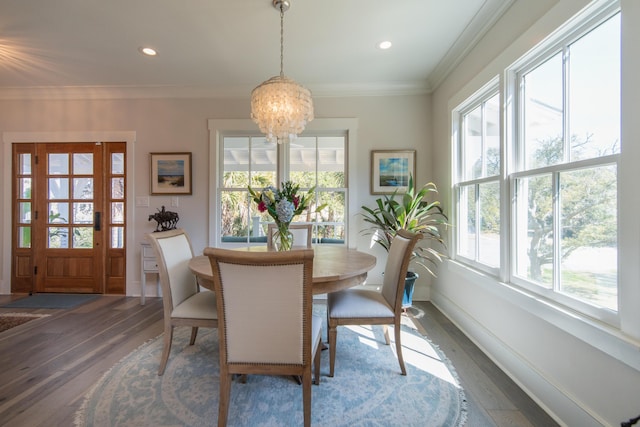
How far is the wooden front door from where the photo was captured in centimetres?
336

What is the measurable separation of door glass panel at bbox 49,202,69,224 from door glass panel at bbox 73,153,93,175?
1.52 ft

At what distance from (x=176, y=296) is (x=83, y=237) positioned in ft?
8.52

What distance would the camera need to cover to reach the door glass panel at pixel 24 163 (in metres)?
3.39

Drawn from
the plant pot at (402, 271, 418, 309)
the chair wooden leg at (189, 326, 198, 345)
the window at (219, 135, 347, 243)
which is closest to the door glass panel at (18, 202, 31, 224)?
the window at (219, 135, 347, 243)

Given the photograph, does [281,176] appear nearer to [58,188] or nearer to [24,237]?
[58,188]

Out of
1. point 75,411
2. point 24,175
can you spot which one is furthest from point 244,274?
point 24,175

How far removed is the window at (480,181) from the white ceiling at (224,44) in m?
0.56

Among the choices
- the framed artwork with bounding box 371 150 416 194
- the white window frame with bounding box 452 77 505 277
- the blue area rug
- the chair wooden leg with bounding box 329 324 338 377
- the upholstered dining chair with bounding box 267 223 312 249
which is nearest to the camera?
the blue area rug


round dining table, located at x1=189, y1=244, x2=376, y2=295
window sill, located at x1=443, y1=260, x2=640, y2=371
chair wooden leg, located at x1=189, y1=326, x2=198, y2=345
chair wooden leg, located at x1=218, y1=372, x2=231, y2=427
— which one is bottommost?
chair wooden leg, located at x1=189, y1=326, x2=198, y2=345

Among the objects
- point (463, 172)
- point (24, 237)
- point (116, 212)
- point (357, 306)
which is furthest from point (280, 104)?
point (24, 237)

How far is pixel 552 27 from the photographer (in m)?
1.44

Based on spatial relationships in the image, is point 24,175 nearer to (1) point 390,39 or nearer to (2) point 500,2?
(1) point 390,39

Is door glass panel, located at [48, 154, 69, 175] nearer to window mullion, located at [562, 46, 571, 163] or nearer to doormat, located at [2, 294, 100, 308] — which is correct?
doormat, located at [2, 294, 100, 308]

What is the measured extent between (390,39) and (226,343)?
260cm
